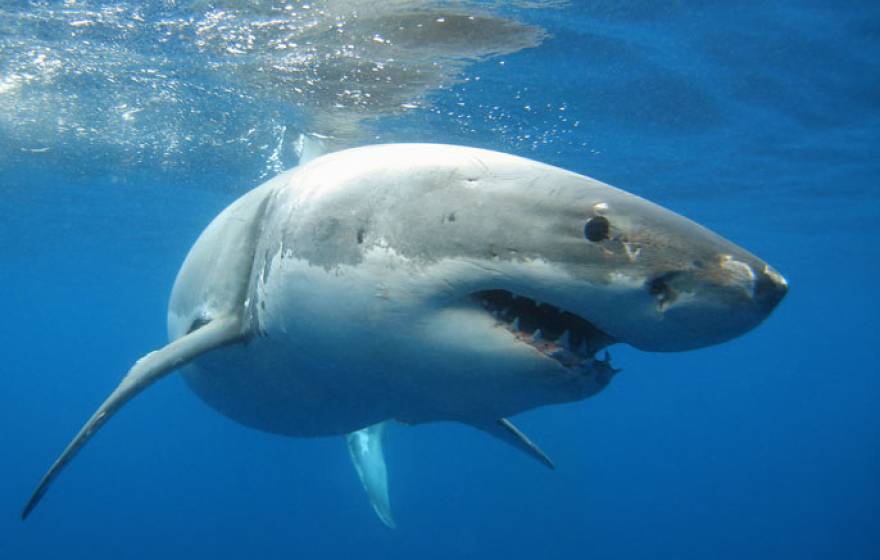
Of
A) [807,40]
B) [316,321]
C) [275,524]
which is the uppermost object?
[807,40]

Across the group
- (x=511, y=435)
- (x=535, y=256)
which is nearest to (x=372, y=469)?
(x=511, y=435)

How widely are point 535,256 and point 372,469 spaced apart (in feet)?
22.2

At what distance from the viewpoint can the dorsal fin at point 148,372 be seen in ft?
11.3

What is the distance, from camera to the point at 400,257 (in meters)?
2.66

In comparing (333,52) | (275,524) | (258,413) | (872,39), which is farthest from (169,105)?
(275,524)

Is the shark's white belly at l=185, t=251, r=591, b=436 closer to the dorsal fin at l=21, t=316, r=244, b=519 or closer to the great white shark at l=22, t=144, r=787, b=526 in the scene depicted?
the great white shark at l=22, t=144, r=787, b=526

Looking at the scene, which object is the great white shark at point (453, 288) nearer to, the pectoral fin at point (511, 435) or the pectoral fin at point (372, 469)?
the pectoral fin at point (511, 435)

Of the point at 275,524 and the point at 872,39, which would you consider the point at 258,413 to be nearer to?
the point at 872,39

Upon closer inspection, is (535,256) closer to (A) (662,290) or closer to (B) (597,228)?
(B) (597,228)

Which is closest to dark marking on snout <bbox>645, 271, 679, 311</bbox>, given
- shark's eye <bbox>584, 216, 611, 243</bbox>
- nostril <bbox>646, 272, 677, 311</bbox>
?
nostril <bbox>646, 272, 677, 311</bbox>

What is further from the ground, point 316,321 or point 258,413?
point 316,321

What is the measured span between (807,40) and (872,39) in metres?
1.13

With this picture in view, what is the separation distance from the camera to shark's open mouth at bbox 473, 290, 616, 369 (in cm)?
236

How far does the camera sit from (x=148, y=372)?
A: 143 inches
